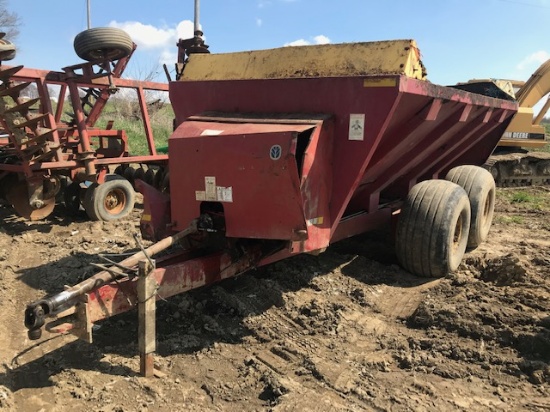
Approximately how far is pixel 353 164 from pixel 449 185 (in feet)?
5.38

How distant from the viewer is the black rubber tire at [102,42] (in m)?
6.43

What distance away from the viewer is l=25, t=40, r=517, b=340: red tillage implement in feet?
10.9

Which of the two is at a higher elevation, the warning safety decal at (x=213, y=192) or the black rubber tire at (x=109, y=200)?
the warning safety decal at (x=213, y=192)


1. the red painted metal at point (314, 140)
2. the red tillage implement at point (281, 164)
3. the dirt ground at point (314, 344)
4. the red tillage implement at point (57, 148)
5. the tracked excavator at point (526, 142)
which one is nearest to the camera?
the dirt ground at point (314, 344)

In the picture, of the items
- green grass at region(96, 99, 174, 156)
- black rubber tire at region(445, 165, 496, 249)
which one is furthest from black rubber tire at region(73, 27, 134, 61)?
green grass at region(96, 99, 174, 156)

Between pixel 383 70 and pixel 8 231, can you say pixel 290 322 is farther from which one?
pixel 8 231

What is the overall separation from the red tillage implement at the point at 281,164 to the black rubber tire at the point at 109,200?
3532 millimetres

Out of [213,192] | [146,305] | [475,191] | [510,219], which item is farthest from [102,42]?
[510,219]

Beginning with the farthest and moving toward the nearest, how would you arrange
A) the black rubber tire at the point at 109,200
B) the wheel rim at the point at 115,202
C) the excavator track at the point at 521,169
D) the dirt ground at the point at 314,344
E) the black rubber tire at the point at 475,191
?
the excavator track at the point at 521,169
the wheel rim at the point at 115,202
the black rubber tire at the point at 109,200
the black rubber tire at the point at 475,191
the dirt ground at the point at 314,344

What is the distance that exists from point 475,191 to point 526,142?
7.89 m

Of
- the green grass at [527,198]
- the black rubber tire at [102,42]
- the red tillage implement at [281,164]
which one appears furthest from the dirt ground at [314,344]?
the green grass at [527,198]

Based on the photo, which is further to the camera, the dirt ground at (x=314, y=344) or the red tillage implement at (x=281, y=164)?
the red tillage implement at (x=281, y=164)

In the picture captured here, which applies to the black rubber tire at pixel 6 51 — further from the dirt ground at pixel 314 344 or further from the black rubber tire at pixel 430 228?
the black rubber tire at pixel 430 228

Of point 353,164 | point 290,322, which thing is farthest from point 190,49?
point 290,322
